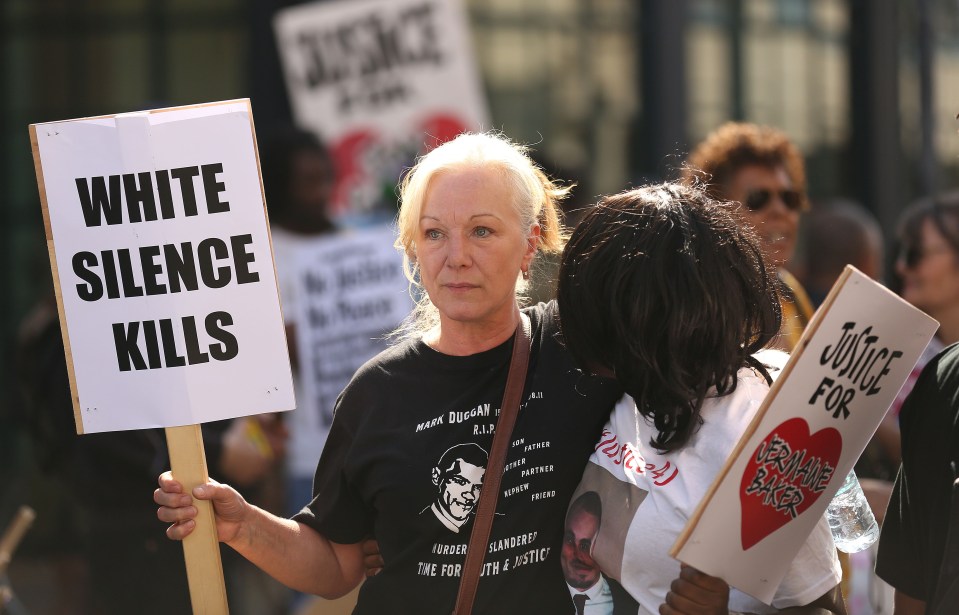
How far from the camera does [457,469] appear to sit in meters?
2.72

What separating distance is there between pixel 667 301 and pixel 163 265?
3.48 feet

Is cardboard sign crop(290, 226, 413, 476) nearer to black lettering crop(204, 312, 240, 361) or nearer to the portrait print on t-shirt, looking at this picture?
black lettering crop(204, 312, 240, 361)

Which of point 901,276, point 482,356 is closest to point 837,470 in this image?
point 482,356

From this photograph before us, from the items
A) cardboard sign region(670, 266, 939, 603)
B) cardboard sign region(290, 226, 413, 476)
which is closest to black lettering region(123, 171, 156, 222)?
cardboard sign region(670, 266, 939, 603)

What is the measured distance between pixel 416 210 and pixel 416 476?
569 mm

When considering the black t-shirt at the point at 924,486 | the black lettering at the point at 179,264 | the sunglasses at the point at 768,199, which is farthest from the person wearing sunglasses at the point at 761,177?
the black lettering at the point at 179,264

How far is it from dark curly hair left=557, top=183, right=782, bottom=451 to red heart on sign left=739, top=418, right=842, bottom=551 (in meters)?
0.17

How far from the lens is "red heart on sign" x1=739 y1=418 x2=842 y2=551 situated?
2.40 meters

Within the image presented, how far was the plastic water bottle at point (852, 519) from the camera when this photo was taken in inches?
111

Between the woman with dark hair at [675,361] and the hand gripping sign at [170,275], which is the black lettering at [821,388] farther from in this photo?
the hand gripping sign at [170,275]

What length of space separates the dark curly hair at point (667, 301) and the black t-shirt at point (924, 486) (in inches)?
13.1

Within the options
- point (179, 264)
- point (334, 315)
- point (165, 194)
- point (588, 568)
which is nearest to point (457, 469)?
point (588, 568)

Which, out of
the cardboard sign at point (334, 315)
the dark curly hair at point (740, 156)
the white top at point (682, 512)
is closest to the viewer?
the white top at point (682, 512)

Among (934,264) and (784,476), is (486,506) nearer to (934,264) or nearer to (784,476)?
(784,476)
